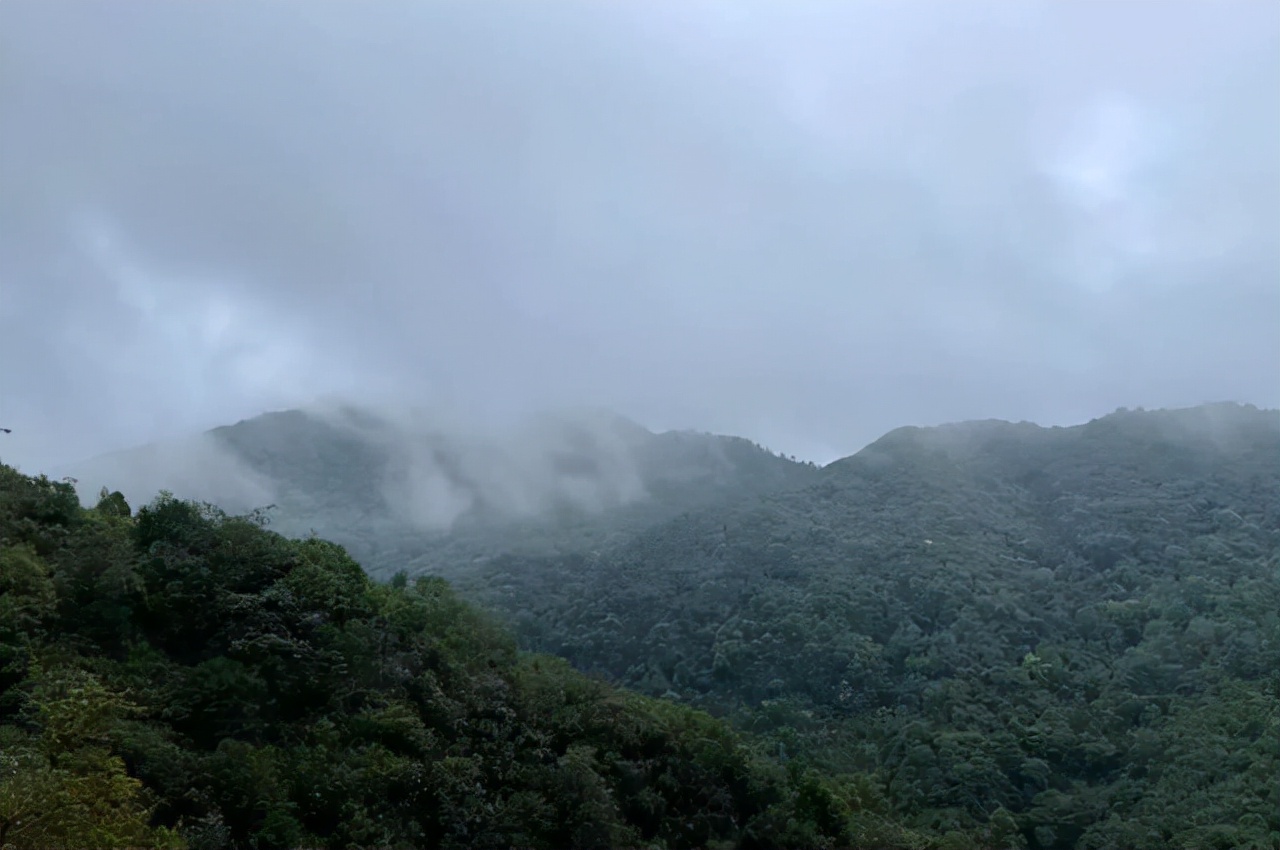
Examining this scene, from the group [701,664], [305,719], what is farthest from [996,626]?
[305,719]

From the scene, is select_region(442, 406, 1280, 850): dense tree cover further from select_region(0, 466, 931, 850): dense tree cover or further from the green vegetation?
Answer: select_region(0, 466, 931, 850): dense tree cover

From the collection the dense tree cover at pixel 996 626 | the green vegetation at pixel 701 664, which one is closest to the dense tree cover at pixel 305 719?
the green vegetation at pixel 701 664

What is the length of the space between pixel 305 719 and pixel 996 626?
36.7m

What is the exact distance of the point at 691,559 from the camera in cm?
5900

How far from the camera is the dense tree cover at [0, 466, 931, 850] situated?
59.1ft

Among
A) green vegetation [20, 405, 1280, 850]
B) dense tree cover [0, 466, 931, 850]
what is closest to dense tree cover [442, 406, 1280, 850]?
green vegetation [20, 405, 1280, 850]

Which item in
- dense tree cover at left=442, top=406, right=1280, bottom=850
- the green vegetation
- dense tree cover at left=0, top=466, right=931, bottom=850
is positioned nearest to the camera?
dense tree cover at left=0, top=466, right=931, bottom=850

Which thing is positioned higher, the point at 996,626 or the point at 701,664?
the point at 996,626

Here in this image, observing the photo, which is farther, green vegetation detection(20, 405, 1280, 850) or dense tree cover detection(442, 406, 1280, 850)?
dense tree cover detection(442, 406, 1280, 850)

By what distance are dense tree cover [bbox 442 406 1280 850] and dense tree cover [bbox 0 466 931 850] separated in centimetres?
922

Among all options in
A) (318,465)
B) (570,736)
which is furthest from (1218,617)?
(318,465)

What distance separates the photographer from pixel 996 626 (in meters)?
50.1

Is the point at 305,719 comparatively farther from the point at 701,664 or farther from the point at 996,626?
the point at 996,626

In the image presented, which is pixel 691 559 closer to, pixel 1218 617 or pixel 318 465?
pixel 1218 617
